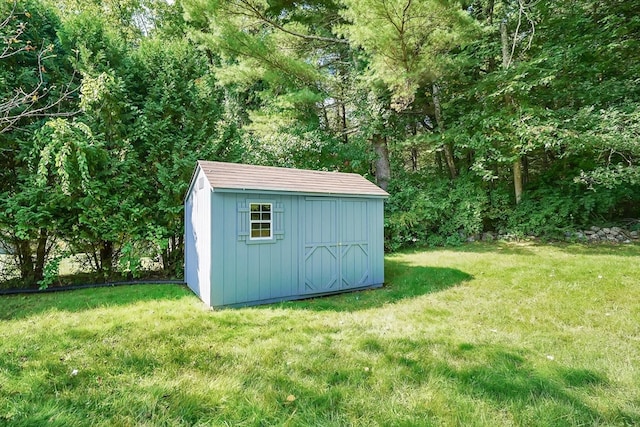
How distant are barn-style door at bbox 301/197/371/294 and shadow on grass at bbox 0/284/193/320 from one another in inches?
94.8

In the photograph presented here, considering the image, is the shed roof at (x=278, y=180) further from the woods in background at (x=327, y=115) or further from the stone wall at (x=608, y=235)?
the stone wall at (x=608, y=235)

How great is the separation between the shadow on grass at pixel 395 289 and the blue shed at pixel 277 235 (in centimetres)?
28

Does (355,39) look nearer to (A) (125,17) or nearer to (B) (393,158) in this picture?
(B) (393,158)

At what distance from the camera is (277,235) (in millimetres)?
5297

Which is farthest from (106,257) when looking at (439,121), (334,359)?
(439,121)

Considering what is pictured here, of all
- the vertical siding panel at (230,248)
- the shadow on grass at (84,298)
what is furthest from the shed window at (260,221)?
the shadow on grass at (84,298)

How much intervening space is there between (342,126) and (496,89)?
6.00m

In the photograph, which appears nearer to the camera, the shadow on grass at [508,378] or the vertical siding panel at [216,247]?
the shadow on grass at [508,378]

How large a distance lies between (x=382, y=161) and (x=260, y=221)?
7795 millimetres

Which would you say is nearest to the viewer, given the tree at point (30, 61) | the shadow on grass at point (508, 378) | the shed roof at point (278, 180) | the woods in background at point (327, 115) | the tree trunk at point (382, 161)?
the shadow on grass at point (508, 378)

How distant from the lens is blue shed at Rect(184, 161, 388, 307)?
4.88 m

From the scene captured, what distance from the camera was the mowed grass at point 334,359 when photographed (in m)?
2.23

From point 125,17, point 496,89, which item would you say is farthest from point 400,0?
point 125,17

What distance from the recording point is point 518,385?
257 cm
